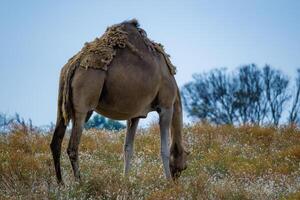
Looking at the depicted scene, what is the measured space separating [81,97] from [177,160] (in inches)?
85.8

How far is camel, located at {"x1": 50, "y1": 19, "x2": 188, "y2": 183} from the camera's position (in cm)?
801

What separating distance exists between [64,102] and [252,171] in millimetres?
3864

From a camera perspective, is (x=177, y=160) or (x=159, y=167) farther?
(x=159, y=167)

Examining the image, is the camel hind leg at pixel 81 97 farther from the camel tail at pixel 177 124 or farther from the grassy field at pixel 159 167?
the camel tail at pixel 177 124

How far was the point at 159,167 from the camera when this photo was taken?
10266 millimetres

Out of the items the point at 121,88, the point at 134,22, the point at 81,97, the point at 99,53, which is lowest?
the point at 81,97

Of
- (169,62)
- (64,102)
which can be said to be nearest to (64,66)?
(64,102)

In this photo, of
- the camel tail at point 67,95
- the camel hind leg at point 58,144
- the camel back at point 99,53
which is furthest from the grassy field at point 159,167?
the camel back at point 99,53

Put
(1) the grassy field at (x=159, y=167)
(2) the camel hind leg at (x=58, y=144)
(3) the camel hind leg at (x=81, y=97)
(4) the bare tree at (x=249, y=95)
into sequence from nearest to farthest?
(1) the grassy field at (x=159, y=167) < (3) the camel hind leg at (x=81, y=97) < (2) the camel hind leg at (x=58, y=144) < (4) the bare tree at (x=249, y=95)

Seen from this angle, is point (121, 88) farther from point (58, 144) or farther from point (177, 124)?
point (177, 124)

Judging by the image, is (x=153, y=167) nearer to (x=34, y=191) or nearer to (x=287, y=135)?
(x=34, y=191)

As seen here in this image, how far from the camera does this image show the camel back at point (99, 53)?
26.4 ft

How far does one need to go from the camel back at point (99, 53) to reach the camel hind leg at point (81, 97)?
3.7 inches

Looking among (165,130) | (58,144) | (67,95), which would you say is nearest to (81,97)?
(67,95)
